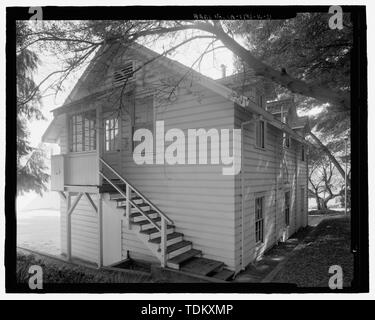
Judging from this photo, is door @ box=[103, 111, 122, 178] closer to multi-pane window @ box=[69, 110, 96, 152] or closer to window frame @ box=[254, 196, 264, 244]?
multi-pane window @ box=[69, 110, 96, 152]

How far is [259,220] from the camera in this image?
495 centimetres

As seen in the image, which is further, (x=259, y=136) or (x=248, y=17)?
(x=259, y=136)

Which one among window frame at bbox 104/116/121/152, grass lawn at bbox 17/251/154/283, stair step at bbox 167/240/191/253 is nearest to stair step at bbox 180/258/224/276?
stair step at bbox 167/240/191/253

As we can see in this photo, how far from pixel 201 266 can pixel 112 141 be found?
11.3 feet

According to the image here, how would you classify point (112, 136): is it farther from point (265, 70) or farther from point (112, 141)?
point (265, 70)

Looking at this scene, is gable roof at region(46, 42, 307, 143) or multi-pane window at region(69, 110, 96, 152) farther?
multi-pane window at region(69, 110, 96, 152)

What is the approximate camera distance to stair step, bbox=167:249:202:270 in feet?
11.5

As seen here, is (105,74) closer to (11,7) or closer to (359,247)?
(11,7)

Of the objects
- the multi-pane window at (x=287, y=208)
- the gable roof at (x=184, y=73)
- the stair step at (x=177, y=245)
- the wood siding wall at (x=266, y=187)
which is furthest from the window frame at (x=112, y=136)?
the multi-pane window at (x=287, y=208)

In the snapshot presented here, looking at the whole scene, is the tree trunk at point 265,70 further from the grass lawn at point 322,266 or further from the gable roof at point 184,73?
the grass lawn at point 322,266

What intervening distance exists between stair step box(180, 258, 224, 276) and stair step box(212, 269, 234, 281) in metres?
0.11

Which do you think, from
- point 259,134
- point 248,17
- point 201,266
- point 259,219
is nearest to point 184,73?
point 248,17
